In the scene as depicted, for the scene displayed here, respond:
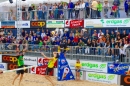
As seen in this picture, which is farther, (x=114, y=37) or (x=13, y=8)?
(x=13, y=8)

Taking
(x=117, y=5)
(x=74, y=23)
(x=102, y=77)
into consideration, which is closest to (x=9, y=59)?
(x=74, y=23)

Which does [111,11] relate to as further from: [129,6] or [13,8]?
[13,8]

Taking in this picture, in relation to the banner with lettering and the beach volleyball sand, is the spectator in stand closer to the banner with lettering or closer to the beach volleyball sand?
the banner with lettering

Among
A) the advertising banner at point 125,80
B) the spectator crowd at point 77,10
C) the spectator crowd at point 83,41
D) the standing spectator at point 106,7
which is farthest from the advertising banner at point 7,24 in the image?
the advertising banner at point 125,80

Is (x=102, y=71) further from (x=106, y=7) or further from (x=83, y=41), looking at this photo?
(x=106, y=7)

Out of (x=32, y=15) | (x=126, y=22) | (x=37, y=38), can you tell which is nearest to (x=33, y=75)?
(x=37, y=38)

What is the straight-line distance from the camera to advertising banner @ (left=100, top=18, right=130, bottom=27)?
1905 centimetres

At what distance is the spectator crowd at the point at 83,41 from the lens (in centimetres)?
1758

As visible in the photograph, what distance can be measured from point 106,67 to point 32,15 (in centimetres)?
839

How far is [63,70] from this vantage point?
60.8 ft

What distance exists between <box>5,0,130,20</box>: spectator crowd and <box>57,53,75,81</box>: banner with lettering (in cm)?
376

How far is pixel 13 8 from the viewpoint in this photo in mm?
26766

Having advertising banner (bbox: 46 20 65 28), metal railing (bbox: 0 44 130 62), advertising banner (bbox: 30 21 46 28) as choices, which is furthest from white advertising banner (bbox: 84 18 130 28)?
advertising banner (bbox: 30 21 46 28)

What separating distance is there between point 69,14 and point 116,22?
362 centimetres
